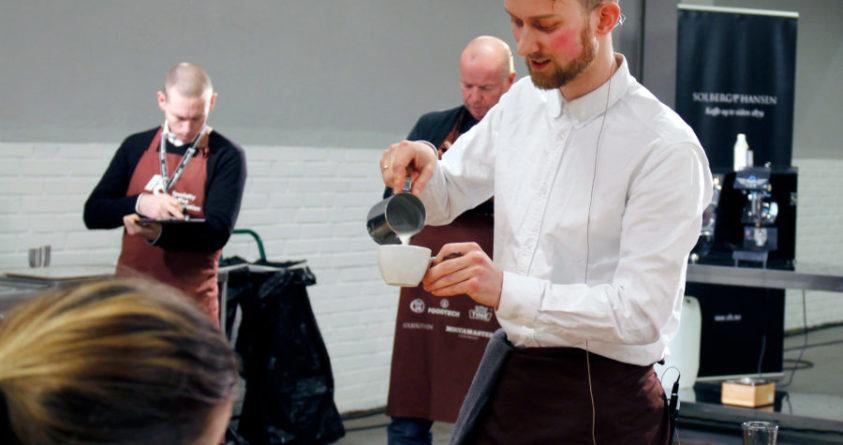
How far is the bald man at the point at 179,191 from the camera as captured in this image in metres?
3.55

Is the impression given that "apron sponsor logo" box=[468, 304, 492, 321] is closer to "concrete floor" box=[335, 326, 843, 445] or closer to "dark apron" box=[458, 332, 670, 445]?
"dark apron" box=[458, 332, 670, 445]

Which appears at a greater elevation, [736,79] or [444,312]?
[736,79]

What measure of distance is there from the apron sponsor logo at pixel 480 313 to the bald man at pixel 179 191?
96cm

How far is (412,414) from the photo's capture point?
3471 millimetres

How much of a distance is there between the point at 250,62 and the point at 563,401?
344 centimetres

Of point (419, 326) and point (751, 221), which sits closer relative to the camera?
point (419, 326)

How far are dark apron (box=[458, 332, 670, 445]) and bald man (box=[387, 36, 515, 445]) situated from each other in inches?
58.0

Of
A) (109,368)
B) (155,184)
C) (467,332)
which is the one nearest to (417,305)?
(467,332)

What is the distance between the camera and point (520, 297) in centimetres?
171

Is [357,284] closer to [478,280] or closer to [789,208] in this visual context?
[789,208]

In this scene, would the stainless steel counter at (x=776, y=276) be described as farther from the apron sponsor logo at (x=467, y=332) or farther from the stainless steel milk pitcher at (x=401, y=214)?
the stainless steel milk pitcher at (x=401, y=214)

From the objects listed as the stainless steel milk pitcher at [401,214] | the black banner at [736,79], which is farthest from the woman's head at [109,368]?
the black banner at [736,79]

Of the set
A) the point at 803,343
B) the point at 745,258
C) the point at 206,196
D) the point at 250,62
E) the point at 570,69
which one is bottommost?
the point at 803,343

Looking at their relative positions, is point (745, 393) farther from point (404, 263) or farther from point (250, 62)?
point (404, 263)
